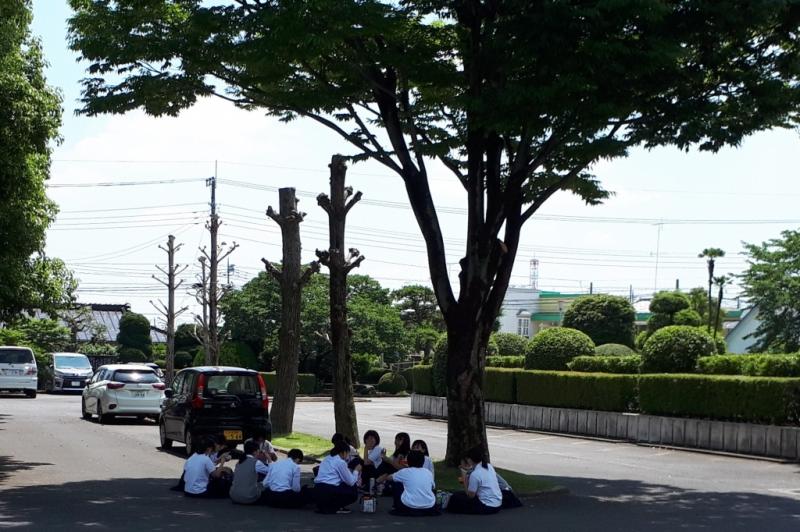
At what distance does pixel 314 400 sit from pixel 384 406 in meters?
5.55

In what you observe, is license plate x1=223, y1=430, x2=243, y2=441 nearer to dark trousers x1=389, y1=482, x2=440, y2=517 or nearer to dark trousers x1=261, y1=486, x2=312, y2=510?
A: dark trousers x1=261, y1=486, x2=312, y2=510

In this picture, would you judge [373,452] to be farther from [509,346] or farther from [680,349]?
[509,346]

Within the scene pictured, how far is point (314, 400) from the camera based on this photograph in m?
49.6

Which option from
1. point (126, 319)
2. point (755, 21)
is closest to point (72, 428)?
point (755, 21)

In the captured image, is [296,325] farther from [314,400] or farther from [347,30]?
[314,400]

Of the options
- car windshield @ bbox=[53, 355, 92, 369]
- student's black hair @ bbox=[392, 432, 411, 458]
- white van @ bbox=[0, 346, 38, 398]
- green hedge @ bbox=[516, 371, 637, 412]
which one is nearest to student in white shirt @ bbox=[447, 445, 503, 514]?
student's black hair @ bbox=[392, 432, 411, 458]

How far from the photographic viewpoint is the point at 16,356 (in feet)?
141

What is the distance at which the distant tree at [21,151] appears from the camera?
57.8 feet

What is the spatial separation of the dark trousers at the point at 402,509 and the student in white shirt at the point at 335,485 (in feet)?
1.76

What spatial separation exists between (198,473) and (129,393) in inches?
628

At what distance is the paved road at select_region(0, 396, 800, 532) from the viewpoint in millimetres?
12148

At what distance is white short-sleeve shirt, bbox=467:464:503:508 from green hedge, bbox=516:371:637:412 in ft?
51.4

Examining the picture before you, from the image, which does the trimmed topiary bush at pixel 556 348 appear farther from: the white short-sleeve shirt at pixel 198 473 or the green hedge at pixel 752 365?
the white short-sleeve shirt at pixel 198 473

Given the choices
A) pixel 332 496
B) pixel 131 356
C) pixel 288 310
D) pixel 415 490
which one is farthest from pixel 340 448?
pixel 131 356
